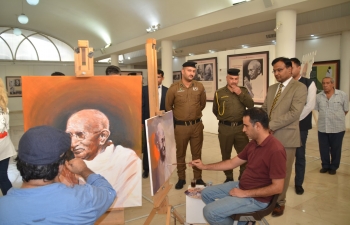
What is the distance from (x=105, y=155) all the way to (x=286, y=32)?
509cm

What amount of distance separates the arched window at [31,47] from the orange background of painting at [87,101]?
16.3 m

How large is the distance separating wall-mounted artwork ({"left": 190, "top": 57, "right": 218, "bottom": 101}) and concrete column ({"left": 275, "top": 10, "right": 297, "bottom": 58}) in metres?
1.75

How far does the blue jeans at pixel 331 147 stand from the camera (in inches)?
168

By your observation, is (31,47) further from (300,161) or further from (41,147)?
(41,147)

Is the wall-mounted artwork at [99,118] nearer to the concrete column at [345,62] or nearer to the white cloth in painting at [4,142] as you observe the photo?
the white cloth in painting at [4,142]

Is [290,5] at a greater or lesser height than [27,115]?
greater

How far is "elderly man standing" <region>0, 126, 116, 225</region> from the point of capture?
1096 millimetres

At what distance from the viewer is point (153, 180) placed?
7.22 feet

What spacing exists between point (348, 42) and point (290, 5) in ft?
11.7

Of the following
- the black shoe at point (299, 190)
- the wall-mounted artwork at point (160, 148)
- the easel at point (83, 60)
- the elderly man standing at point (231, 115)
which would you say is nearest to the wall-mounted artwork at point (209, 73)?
the elderly man standing at point (231, 115)

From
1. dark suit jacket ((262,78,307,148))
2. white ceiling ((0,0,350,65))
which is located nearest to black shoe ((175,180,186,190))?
dark suit jacket ((262,78,307,148))

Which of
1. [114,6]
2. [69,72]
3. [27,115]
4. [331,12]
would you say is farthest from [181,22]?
[69,72]

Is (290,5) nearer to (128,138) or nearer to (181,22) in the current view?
(181,22)

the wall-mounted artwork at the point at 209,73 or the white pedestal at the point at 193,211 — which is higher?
the wall-mounted artwork at the point at 209,73
